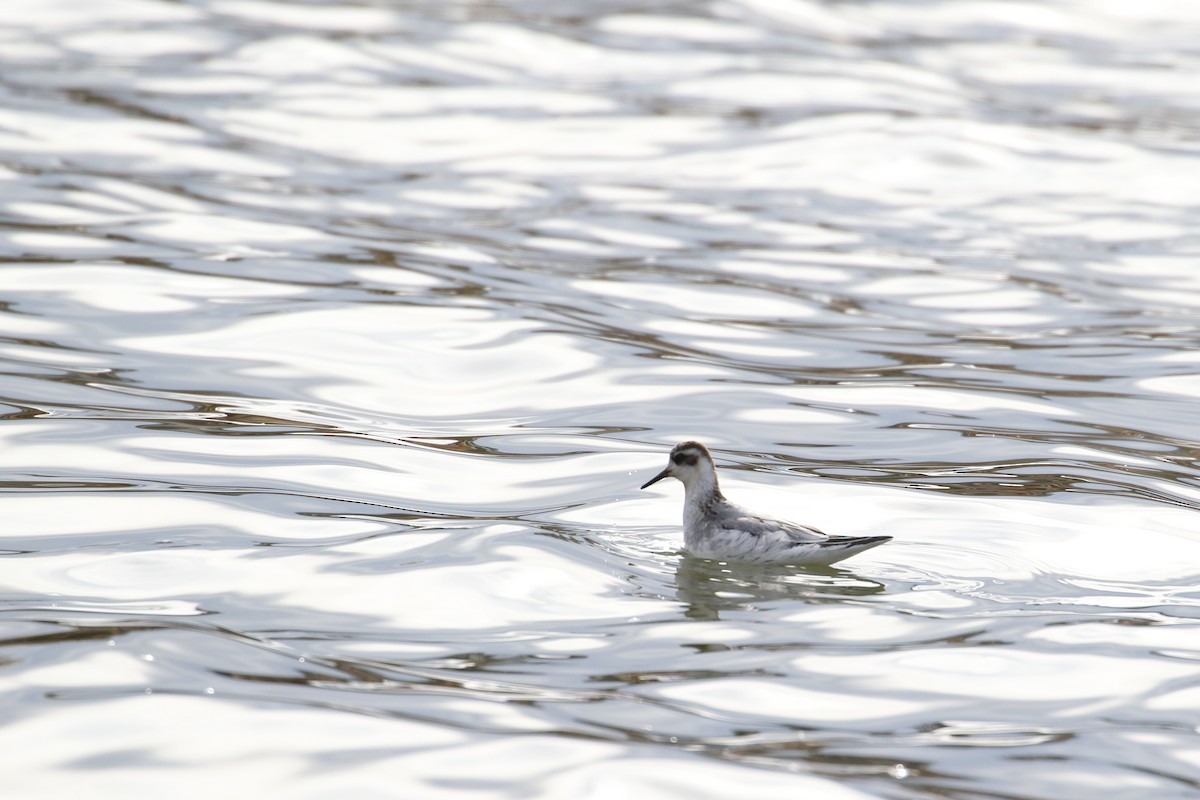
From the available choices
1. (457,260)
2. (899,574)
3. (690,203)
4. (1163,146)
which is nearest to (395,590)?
(899,574)

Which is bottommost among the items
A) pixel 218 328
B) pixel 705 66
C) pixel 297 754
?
pixel 297 754

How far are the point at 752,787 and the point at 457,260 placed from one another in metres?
10.9

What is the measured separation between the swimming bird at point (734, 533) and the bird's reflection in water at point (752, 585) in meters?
0.07

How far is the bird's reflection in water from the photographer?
339 inches

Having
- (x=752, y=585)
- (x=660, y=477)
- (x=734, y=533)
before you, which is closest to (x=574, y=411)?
(x=660, y=477)

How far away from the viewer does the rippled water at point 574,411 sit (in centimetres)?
690

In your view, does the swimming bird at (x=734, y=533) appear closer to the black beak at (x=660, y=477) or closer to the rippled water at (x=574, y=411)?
the black beak at (x=660, y=477)

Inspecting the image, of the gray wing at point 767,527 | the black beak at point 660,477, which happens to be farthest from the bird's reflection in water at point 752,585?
the black beak at point 660,477

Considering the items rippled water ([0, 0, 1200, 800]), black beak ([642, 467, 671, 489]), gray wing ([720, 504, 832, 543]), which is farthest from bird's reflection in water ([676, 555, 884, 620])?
black beak ([642, 467, 671, 489])

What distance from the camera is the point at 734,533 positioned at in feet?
30.0

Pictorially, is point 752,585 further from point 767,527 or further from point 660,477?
point 660,477

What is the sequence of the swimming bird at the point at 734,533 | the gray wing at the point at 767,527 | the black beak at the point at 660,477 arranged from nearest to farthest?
the swimming bird at the point at 734,533 < the gray wing at the point at 767,527 < the black beak at the point at 660,477

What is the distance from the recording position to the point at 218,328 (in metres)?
13.8

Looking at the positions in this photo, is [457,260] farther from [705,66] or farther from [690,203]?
[705,66]
